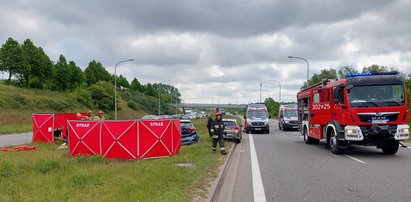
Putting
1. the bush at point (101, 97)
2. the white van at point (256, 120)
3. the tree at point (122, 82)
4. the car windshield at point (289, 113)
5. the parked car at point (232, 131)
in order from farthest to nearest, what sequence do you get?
the tree at point (122, 82)
the bush at point (101, 97)
the car windshield at point (289, 113)
the white van at point (256, 120)
the parked car at point (232, 131)

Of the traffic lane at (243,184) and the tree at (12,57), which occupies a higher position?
the tree at (12,57)

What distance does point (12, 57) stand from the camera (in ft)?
228

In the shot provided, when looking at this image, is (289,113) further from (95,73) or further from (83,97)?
(95,73)

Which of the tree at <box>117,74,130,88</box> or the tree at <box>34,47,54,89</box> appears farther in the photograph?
the tree at <box>117,74,130,88</box>

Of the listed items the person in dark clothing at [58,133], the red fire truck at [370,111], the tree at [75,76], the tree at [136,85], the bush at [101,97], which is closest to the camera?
the red fire truck at [370,111]

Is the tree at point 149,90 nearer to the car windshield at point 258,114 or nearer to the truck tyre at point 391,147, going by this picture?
the car windshield at point 258,114

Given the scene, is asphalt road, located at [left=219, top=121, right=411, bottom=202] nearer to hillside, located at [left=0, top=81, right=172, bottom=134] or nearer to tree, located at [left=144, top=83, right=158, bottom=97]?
hillside, located at [left=0, top=81, right=172, bottom=134]

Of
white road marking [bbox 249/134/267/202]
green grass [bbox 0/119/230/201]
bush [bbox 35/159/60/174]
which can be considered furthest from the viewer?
bush [bbox 35/159/60/174]

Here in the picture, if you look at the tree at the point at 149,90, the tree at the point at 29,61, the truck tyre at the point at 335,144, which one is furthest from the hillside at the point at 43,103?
the tree at the point at 149,90

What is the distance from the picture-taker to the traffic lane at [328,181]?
26.3 feet

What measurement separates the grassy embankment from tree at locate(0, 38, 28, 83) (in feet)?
12.6

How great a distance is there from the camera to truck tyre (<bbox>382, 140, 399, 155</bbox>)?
15.6 m

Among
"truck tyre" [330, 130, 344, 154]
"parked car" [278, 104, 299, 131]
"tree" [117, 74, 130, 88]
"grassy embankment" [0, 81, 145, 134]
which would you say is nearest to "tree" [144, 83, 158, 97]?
"tree" [117, 74, 130, 88]

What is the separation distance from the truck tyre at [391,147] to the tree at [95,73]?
93.4 m
